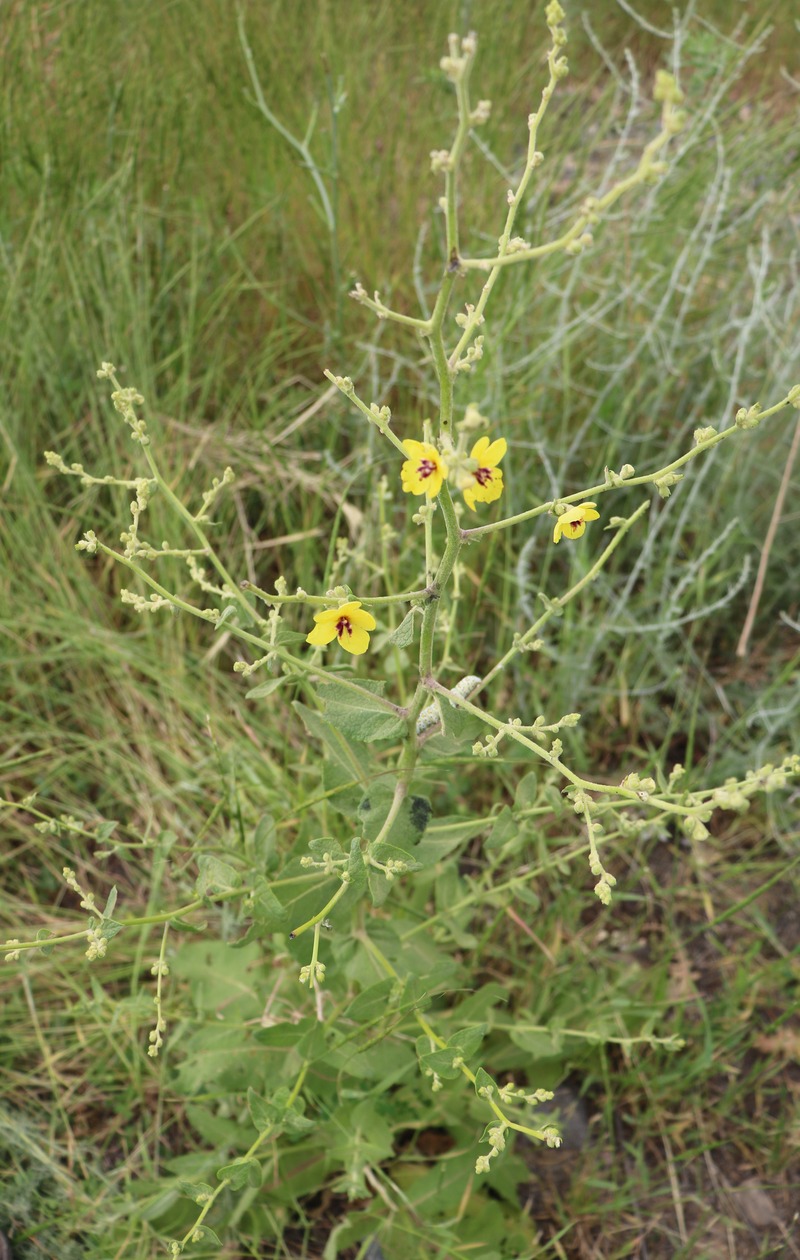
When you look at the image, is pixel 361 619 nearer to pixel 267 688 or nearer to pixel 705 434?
pixel 267 688

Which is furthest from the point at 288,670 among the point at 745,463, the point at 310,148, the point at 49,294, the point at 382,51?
the point at 382,51

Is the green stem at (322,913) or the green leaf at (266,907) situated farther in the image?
the green leaf at (266,907)

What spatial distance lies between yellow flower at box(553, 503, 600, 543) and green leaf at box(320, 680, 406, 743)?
284mm

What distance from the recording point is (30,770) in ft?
6.95

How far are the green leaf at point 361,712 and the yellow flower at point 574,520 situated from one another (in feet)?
0.93

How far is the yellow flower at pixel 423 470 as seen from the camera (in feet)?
3.04

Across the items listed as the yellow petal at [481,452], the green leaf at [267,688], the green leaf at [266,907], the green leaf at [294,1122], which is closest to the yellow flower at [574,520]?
the yellow petal at [481,452]

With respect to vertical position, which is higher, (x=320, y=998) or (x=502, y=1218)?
(x=320, y=998)

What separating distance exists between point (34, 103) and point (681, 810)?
276 centimetres

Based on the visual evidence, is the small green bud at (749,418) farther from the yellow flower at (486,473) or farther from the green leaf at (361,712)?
the green leaf at (361,712)

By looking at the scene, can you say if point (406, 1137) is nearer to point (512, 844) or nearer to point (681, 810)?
point (512, 844)

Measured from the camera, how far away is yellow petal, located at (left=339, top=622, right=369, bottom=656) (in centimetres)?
111

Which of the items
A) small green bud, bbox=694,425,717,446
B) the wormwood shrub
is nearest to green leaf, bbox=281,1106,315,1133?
the wormwood shrub

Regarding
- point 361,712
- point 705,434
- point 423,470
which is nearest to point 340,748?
point 361,712
